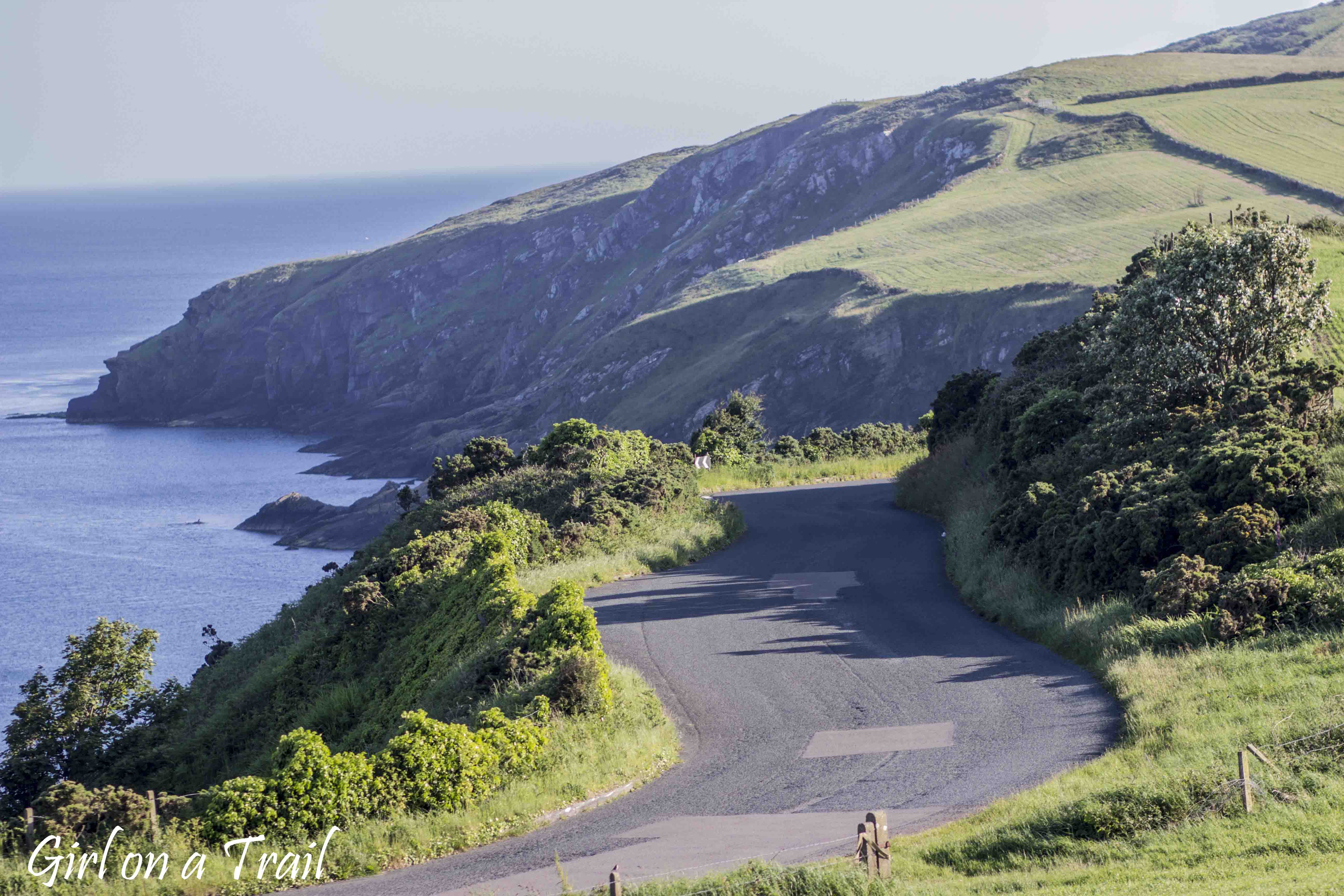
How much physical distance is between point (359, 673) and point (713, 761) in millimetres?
8957

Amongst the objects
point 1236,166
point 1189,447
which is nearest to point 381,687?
point 1189,447

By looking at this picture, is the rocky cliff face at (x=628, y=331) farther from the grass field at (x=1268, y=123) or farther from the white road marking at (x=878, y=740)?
the white road marking at (x=878, y=740)

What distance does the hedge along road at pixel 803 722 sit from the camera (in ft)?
37.1

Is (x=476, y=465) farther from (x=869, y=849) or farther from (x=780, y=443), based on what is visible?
(x=869, y=849)

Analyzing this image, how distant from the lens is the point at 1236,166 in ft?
349

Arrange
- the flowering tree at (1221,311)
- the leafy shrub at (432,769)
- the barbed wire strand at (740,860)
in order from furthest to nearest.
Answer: the flowering tree at (1221,311)
the leafy shrub at (432,769)
the barbed wire strand at (740,860)

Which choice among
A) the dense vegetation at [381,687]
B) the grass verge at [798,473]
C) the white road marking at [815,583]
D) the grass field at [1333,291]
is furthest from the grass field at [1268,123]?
the dense vegetation at [381,687]

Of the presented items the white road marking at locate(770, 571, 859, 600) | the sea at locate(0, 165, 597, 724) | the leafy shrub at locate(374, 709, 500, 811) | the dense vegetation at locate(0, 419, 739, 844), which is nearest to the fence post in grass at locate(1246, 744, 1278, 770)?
the dense vegetation at locate(0, 419, 739, 844)

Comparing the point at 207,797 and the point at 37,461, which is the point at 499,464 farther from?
the point at 37,461

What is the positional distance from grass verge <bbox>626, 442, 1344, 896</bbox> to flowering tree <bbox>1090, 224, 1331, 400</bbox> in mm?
10341

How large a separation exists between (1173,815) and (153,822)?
9.32 metres

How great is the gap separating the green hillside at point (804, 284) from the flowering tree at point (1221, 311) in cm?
6401

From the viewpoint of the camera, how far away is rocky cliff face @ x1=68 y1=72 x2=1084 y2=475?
100 metres

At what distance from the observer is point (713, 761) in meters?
14.2
